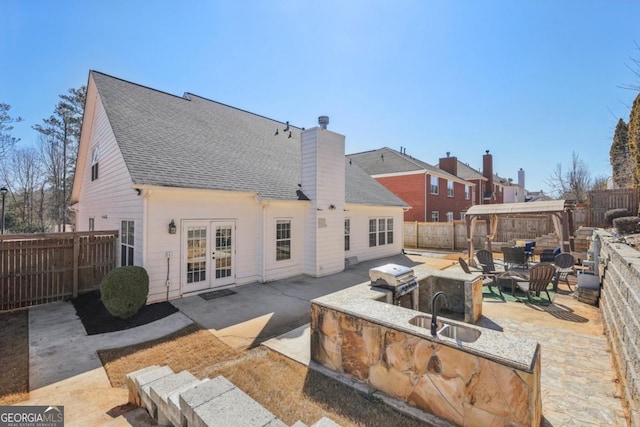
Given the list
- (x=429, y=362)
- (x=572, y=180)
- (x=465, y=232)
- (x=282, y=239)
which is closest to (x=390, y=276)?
(x=429, y=362)

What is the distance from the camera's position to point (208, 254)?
27.0ft

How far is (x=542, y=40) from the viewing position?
27.6ft

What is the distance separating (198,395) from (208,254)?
608 centimetres

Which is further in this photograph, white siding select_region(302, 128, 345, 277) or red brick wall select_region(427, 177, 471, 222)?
red brick wall select_region(427, 177, 471, 222)

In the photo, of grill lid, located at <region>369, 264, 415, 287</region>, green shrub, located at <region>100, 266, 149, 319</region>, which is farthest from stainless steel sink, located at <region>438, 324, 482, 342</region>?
green shrub, located at <region>100, 266, 149, 319</region>

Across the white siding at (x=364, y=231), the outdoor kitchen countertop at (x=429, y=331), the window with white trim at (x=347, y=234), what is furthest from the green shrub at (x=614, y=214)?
the outdoor kitchen countertop at (x=429, y=331)

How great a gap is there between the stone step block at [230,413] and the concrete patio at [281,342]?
1.20 metres

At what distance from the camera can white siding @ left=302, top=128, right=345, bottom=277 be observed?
33.9ft

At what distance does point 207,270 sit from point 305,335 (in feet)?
13.9

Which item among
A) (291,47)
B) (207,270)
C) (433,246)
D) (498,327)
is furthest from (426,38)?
(433,246)

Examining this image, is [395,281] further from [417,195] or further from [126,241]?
[417,195]

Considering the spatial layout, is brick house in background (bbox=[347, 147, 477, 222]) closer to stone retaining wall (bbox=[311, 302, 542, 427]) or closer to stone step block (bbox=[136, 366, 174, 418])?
stone retaining wall (bbox=[311, 302, 542, 427])

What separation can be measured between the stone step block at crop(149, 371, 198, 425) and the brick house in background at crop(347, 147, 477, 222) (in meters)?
20.8

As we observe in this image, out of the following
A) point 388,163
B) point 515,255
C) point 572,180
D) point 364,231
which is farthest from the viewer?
point 572,180
